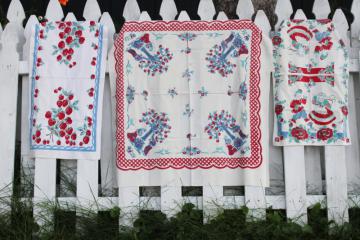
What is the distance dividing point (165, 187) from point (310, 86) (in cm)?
110

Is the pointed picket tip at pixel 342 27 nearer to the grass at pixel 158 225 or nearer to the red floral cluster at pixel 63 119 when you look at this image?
the grass at pixel 158 225

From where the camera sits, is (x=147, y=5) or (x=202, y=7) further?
(x=147, y=5)

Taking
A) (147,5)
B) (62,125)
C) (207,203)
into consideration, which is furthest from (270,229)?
(147,5)

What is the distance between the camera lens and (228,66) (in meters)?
2.49

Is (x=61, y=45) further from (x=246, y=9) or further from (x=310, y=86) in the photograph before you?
(x=310, y=86)

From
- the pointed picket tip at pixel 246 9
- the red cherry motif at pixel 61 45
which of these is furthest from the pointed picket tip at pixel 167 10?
the red cherry motif at pixel 61 45

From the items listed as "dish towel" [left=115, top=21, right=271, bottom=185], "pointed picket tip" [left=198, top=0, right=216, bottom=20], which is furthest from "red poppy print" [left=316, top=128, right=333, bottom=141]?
"pointed picket tip" [left=198, top=0, right=216, bottom=20]

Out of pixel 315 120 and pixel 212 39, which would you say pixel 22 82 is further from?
pixel 315 120

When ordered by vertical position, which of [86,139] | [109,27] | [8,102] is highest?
[109,27]

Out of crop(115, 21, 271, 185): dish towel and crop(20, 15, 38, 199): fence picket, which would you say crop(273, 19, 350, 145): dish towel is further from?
crop(20, 15, 38, 199): fence picket

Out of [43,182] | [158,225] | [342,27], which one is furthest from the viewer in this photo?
[342,27]

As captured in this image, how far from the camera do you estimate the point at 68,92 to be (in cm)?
250

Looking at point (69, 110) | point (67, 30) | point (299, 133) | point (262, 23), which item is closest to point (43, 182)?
point (69, 110)

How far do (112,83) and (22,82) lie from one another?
60cm
